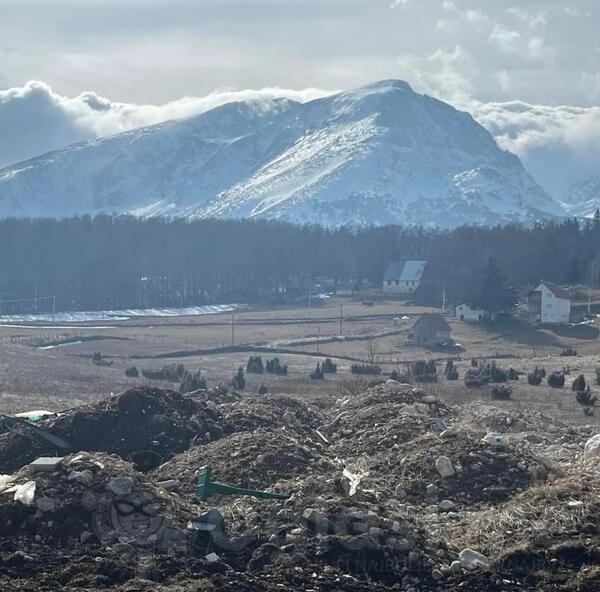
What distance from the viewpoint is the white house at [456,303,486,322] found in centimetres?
8788

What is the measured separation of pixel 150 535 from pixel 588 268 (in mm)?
97946

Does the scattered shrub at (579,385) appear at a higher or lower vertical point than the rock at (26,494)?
lower

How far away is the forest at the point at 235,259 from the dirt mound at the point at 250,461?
8379cm

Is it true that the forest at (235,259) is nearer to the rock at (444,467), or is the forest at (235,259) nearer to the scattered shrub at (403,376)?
the scattered shrub at (403,376)

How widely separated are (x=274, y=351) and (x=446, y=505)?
49.4 metres

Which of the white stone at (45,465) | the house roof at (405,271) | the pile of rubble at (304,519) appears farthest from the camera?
Result: the house roof at (405,271)

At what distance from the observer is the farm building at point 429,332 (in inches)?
2864

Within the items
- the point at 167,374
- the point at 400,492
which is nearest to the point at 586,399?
the point at 167,374

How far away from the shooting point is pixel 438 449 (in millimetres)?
20000

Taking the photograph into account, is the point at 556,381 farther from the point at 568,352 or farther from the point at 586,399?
the point at 568,352

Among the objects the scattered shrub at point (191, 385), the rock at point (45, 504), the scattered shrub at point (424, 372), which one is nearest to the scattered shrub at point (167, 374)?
the scattered shrub at point (191, 385)

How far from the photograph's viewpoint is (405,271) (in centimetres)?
12738

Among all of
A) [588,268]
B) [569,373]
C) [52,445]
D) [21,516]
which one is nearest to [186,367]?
[569,373]

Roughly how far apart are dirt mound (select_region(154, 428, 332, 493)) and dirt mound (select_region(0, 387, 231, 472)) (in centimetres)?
129
